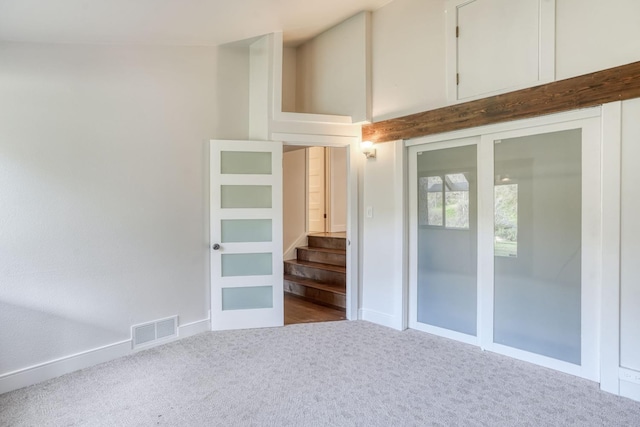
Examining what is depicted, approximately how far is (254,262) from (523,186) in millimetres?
2811

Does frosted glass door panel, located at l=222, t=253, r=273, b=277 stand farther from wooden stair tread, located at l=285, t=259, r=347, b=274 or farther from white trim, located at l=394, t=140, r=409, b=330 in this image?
white trim, located at l=394, t=140, r=409, b=330

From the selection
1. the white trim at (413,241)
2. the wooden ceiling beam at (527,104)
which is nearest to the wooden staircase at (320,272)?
the white trim at (413,241)

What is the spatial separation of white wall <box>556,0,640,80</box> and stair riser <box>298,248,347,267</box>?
3.43m

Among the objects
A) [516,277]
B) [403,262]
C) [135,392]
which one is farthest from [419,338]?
[135,392]

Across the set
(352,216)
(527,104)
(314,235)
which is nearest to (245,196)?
(352,216)

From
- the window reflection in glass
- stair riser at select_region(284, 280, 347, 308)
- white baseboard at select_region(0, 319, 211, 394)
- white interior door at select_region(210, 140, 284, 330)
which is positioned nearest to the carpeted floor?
white baseboard at select_region(0, 319, 211, 394)

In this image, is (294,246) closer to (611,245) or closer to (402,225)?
(402,225)

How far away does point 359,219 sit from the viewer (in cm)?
423

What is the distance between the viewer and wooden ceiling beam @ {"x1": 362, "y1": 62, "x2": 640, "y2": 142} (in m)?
2.48

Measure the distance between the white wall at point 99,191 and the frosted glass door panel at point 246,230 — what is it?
236 mm

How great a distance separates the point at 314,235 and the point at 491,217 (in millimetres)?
3319

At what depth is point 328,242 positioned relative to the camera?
5766mm

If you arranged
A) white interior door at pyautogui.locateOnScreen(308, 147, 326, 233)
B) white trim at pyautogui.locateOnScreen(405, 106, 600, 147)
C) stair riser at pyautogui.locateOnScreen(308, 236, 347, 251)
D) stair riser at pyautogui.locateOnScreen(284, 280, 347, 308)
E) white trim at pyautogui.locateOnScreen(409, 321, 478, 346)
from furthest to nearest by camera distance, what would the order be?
1. white interior door at pyautogui.locateOnScreen(308, 147, 326, 233)
2. stair riser at pyautogui.locateOnScreen(308, 236, 347, 251)
3. stair riser at pyautogui.locateOnScreen(284, 280, 347, 308)
4. white trim at pyautogui.locateOnScreen(409, 321, 478, 346)
5. white trim at pyautogui.locateOnScreen(405, 106, 600, 147)

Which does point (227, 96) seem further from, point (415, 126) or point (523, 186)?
point (523, 186)
